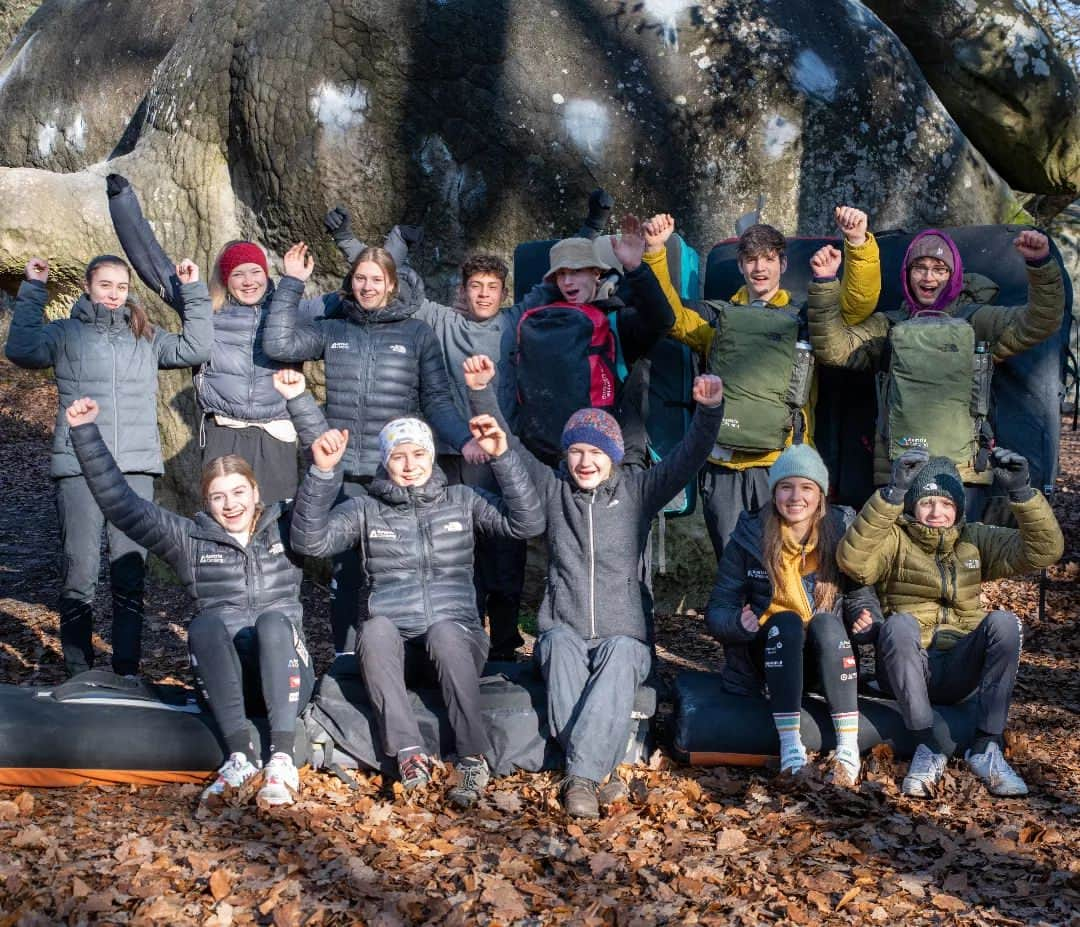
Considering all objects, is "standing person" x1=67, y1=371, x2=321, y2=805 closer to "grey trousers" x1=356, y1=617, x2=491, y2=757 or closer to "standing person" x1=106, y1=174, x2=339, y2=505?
"grey trousers" x1=356, y1=617, x2=491, y2=757

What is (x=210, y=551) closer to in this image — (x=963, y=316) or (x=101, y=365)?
(x=101, y=365)

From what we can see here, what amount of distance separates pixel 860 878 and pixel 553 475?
208 centimetres

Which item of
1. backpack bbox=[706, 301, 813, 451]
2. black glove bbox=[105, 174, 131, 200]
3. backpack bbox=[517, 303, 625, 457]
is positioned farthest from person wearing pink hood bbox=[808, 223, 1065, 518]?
black glove bbox=[105, 174, 131, 200]

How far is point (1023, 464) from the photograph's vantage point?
479 centimetres

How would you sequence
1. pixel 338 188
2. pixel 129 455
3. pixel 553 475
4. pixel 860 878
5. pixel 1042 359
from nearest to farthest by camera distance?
pixel 860 878 < pixel 553 475 < pixel 129 455 < pixel 1042 359 < pixel 338 188

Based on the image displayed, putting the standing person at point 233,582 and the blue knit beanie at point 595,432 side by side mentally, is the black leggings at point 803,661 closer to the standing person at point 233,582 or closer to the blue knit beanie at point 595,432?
the blue knit beanie at point 595,432

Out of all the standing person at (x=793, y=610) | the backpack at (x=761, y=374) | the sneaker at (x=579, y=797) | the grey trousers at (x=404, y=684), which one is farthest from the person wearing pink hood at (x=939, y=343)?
the grey trousers at (x=404, y=684)

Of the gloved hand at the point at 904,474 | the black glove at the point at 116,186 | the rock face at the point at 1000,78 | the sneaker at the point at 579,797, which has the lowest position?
the sneaker at the point at 579,797

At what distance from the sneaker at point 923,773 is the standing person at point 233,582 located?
7.91 feet

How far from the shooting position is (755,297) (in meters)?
5.96

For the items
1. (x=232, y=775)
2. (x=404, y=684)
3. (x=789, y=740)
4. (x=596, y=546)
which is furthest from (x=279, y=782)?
(x=789, y=740)

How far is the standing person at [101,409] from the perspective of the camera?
18.6ft

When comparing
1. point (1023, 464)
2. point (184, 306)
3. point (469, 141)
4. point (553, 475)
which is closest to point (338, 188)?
point (469, 141)

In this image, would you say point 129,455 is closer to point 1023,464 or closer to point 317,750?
point 317,750
